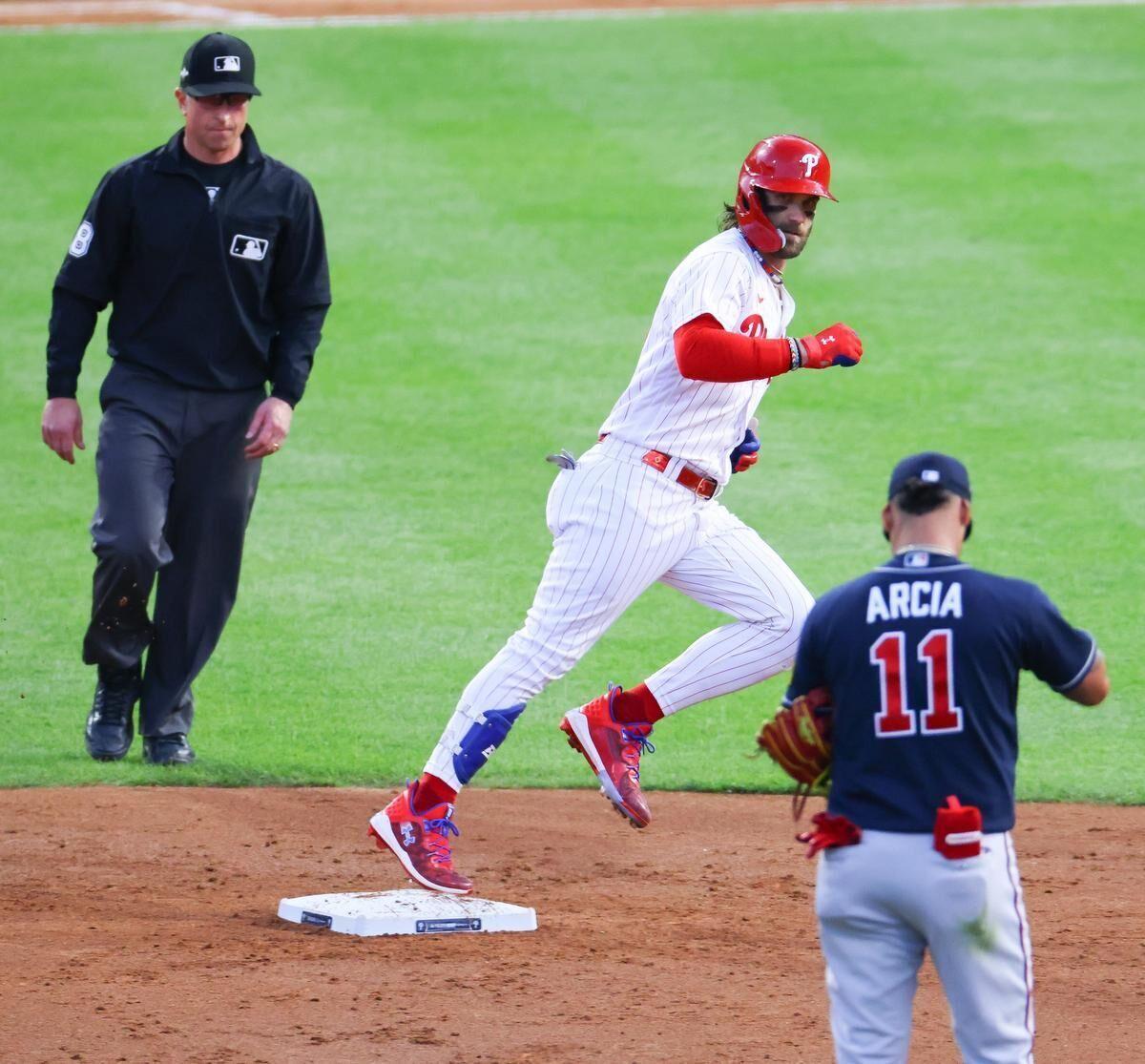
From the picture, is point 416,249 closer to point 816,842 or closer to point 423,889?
point 423,889

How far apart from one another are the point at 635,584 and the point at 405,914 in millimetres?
1041

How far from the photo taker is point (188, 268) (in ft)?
20.3

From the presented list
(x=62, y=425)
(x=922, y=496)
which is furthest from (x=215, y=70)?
(x=922, y=496)

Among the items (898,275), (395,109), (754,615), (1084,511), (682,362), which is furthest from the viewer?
(395,109)

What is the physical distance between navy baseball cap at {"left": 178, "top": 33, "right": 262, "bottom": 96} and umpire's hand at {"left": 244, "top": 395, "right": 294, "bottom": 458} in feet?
3.14

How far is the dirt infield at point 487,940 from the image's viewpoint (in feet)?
14.3

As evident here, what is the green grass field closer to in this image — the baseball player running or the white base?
the baseball player running

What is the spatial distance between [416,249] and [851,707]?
9.56 m

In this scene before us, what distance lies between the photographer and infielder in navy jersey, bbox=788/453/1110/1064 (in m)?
3.38

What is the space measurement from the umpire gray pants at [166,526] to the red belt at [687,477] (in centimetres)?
165

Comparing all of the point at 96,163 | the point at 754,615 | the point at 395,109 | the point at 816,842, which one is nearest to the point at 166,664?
the point at 754,615

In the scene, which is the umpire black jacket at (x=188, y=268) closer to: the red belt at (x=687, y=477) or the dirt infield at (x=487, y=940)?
the dirt infield at (x=487, y=940)

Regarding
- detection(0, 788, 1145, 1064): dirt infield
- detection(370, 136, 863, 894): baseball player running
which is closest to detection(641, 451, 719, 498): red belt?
detection(370, 136, 863, 894): baseball player running

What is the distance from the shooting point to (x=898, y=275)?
12.2 metres
